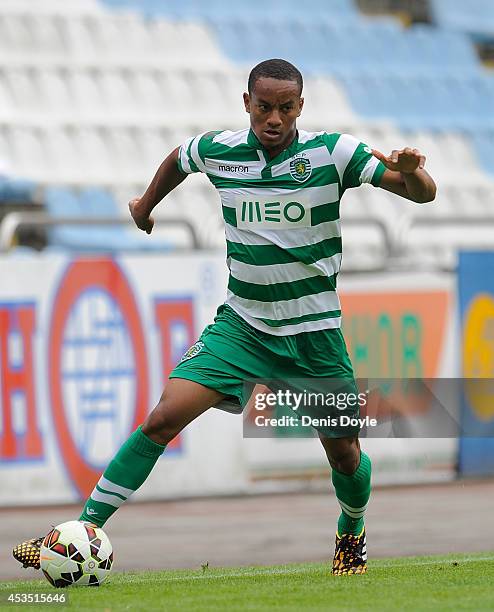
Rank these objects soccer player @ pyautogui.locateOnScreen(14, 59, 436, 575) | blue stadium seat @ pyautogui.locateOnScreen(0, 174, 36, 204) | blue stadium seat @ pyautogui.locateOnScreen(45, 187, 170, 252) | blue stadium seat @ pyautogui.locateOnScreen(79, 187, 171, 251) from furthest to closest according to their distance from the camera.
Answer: blue stadium seat @ pyautogui.locateOnScreen(0, 174, 36, 204) < blue stadium seat @ pyautogui.locateOnScreen(79, 187, 171, 251) < blue stadium seat @ pyautogui.locateOnScreen(45, 187, 170, 252) < soccer player @ pyautogui.locateOnScreen(14, 59, 436, 575)

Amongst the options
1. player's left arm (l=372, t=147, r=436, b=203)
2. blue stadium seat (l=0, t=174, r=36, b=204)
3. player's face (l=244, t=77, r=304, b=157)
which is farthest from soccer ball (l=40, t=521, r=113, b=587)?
blue stadium seat (l=0, t=174, r=36, b=204)

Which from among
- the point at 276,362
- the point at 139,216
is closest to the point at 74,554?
the point at 276,362

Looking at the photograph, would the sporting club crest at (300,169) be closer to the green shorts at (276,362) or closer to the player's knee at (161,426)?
the green shorts at (276,362)

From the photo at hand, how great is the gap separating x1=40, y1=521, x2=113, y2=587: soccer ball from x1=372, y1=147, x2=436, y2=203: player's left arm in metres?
2.08

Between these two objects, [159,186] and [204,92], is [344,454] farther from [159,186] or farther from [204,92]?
[204,92]

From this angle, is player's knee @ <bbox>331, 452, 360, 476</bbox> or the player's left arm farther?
player's knee @ <bbox>331, 452, 360, 476</bbox>

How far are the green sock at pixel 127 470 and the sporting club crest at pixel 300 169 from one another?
53.5 inches

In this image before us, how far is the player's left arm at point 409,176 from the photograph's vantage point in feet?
18.2

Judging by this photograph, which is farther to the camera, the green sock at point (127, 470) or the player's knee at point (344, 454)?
the player's knee at point (344, 454)

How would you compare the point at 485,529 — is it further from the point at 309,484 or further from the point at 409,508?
the point at 309,484

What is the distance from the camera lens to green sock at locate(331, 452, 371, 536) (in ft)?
21.0

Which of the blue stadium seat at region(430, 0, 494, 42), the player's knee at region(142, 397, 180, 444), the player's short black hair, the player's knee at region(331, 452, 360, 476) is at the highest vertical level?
the blue stadium seat at region(430, 0, 494, 42)

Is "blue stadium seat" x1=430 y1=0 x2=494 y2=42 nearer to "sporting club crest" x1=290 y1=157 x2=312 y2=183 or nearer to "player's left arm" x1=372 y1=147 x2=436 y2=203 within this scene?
"sporting club crest" x1=290 y1=157 x2=312 y2=183

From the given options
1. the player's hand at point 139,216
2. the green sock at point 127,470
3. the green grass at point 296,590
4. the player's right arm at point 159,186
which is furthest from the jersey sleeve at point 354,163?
the green grass at point 296,590
